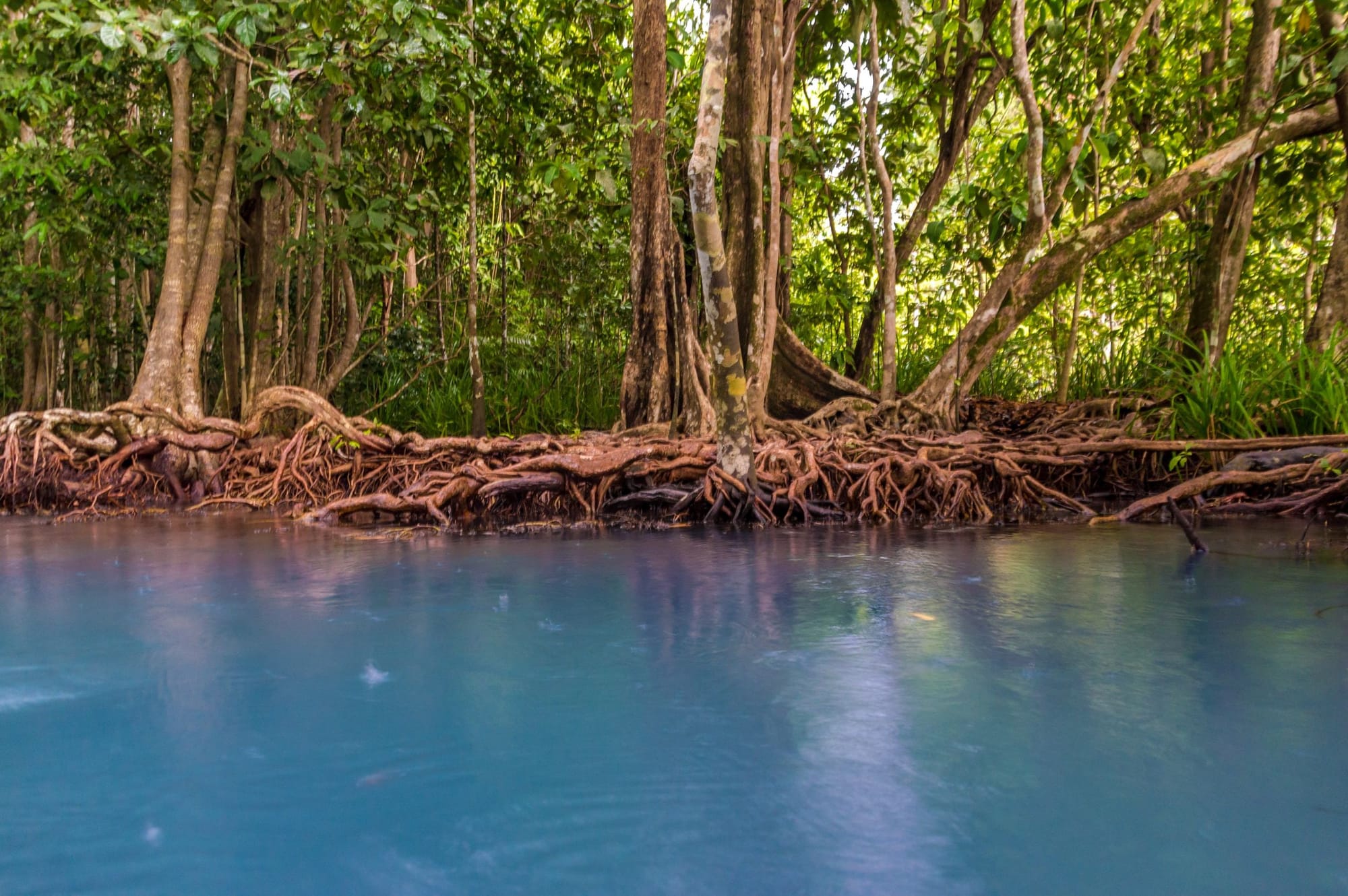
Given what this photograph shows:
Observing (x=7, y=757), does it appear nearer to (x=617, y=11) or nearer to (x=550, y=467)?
(x=550, y=467)

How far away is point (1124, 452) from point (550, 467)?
379cm

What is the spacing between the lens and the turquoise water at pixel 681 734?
1.45m

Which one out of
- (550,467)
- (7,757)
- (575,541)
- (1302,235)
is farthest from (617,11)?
(7,757)

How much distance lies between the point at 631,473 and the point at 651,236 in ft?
6.59

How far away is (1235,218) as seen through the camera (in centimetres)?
729

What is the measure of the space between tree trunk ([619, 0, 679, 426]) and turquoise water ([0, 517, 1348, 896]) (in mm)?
3490

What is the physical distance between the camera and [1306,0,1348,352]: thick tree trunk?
6469 mm

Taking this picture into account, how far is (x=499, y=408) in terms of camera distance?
952cm

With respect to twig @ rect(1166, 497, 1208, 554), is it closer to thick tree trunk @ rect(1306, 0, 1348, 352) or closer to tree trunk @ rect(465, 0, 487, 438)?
thick tree trunk @ rect(1306, 0, 1348, 352)

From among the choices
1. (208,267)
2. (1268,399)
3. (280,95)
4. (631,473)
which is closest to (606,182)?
(631,473)

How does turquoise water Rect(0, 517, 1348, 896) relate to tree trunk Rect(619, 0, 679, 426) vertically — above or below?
below

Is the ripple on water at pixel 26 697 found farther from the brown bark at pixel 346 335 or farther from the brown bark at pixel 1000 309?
the brown bark at pixel 346 335

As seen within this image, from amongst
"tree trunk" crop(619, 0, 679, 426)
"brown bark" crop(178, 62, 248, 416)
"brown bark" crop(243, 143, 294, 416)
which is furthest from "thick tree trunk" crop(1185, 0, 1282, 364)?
"brown bark" crop(243, 143, 294, 416)

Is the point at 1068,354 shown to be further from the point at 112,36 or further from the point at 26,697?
the point at 26,697
